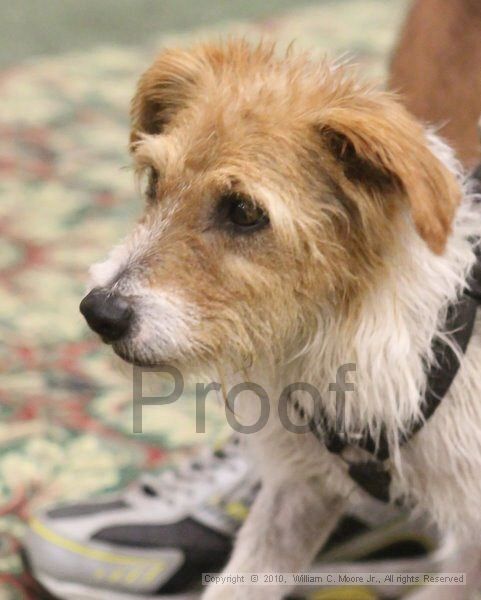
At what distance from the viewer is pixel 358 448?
132 cm

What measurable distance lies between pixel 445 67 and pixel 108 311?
100 centimetres

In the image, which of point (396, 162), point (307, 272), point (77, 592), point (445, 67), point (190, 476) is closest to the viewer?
point (396, 162)

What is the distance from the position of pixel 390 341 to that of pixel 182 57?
1.59ft

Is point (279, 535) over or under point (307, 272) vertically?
under

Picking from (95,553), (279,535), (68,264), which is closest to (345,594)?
(279,535)

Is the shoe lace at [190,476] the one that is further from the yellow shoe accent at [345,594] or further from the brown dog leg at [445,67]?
the brown dog leg at [445,67]

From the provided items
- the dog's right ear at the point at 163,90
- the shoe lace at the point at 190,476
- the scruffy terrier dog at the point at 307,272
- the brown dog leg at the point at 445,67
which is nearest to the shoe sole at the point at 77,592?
the shoe lace at the point at 190,476

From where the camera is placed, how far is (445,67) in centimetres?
193

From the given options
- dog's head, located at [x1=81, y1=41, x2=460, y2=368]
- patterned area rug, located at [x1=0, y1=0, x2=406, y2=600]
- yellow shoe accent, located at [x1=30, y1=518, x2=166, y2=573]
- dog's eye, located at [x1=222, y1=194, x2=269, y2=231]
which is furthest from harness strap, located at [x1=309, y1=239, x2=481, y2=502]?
yellow shoe accent, located at [x1=30, y1=518, x2=166, y2=573]

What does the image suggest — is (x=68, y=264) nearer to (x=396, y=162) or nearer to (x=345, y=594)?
(x=345, y=594)

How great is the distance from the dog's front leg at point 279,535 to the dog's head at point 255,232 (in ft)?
0.89

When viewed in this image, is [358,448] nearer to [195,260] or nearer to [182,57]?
[195,260]

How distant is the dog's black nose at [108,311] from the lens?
1.21m

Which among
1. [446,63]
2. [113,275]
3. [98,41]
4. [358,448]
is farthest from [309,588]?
[98,41]
